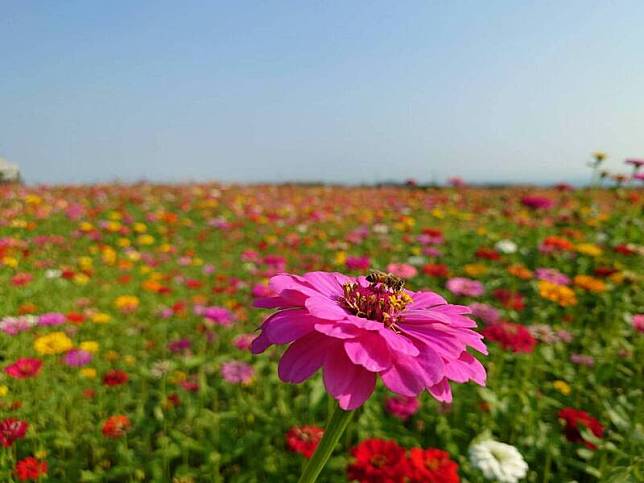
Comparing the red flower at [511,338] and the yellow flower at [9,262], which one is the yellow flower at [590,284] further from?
the yellow flower at [9,262]

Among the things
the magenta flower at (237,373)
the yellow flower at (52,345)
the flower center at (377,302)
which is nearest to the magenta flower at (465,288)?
the magenta flower at (237,373)

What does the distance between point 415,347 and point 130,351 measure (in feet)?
8.70

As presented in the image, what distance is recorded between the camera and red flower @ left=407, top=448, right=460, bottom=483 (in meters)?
1.30

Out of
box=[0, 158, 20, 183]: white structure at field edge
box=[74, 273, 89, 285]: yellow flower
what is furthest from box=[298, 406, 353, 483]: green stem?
box=[0, 158, 20, 183]: white structure at field edge

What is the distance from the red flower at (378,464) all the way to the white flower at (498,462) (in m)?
0.28

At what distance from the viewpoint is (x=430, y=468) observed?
4.50 ft

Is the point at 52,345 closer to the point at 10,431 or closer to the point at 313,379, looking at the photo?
the point at 10,431

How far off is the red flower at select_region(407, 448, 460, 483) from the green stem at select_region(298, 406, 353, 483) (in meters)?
0.65

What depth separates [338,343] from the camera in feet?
2.47

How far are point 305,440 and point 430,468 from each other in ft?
1.65

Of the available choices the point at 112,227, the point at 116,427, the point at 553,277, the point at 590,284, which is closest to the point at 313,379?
the point at 116,427

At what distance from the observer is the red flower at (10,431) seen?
1.55 metres

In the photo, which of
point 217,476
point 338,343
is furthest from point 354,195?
point 338,343

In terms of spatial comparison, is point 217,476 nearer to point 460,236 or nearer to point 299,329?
point 299,329
